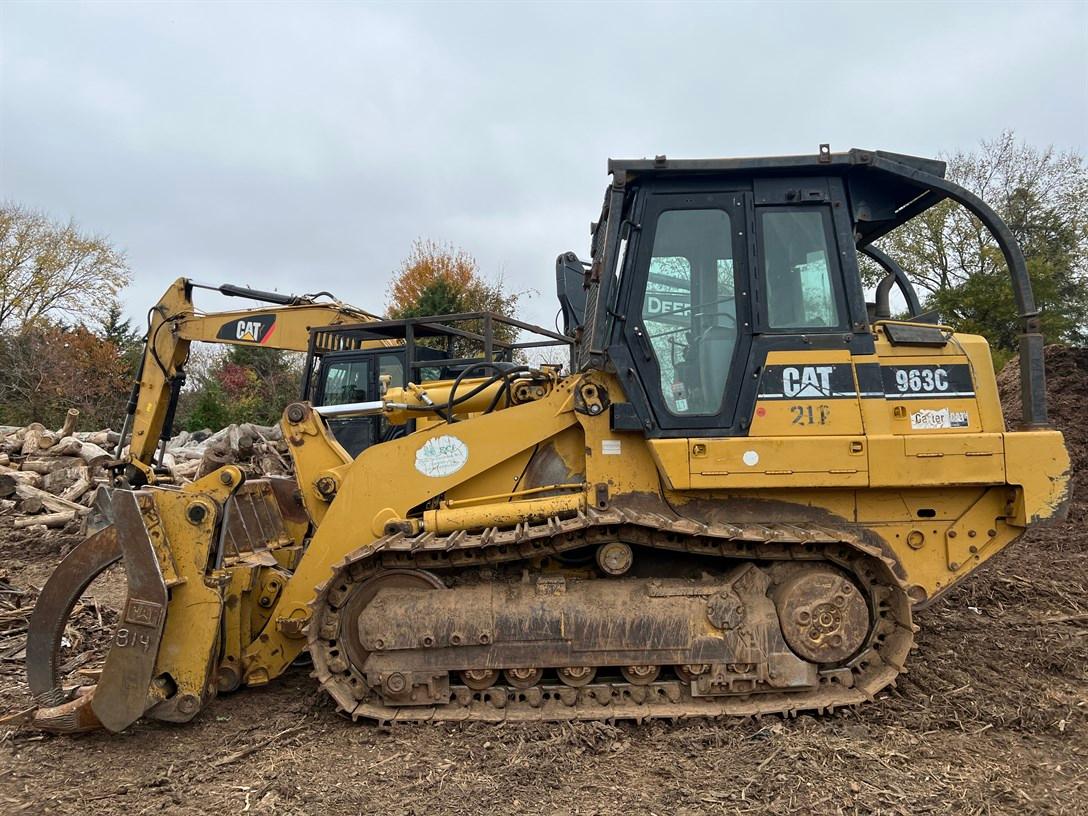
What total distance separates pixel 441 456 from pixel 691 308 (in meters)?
1.69

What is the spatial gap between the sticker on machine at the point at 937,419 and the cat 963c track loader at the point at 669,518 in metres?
0.01

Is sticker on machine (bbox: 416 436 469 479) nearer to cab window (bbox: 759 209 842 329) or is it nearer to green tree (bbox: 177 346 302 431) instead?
cab window (bbox: 759 209 842 329)

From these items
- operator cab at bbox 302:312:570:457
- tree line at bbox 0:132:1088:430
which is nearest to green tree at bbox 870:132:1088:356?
tree line at bbox 0:132:1088:430

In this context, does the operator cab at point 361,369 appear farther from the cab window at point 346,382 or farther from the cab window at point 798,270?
the cab window at point 798,270

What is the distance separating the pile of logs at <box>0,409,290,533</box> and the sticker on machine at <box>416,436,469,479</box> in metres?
6.08

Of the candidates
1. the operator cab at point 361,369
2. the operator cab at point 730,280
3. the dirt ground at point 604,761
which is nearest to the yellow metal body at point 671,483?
the operator cab at point 730,280

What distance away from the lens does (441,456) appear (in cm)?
443

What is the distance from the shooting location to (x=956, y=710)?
407 centimetres

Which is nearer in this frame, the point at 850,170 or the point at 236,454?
the point at 850,170

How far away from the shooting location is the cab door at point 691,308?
4.18m

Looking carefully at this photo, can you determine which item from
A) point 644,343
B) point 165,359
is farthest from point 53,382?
point 644,343

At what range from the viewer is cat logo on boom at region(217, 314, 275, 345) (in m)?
8.00

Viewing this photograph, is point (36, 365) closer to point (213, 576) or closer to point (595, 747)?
point (213, 576)

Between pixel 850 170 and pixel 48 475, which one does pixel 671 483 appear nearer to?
pixel 850 170
